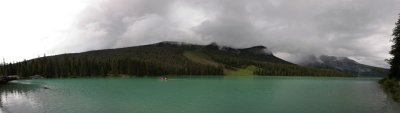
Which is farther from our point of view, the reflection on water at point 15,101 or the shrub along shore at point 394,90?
the shrub along shore at point 394,90

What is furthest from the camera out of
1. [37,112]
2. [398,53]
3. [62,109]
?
[398,53]

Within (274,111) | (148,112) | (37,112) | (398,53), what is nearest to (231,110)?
(274,111)

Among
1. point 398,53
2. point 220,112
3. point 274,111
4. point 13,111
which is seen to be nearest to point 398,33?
point 398,53

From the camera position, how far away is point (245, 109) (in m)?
53.3

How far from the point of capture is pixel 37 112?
48875mm

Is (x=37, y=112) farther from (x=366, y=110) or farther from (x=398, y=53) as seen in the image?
(x=398, y=53)

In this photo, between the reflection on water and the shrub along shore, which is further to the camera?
the shrub along shore

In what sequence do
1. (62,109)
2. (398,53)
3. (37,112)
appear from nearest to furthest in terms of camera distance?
(37,112)
(62,109)
(398,53)

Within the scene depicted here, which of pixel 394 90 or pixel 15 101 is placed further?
pixel 394 90

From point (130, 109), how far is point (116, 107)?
4.01m

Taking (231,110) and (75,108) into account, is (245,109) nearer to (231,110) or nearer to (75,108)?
(231,110)

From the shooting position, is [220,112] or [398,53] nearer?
[220,112]

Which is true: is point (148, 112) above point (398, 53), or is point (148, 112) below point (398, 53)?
below

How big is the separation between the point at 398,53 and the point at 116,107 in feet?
240
